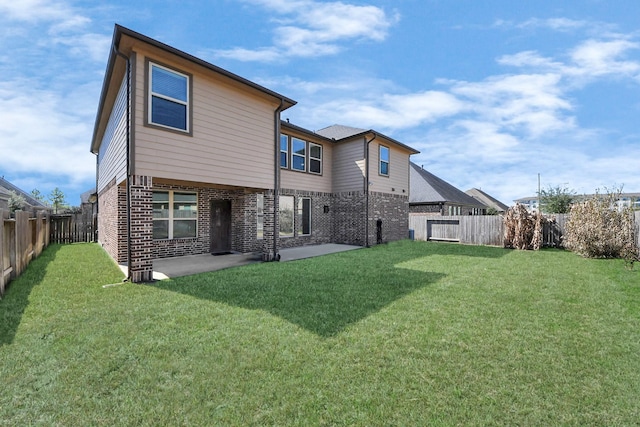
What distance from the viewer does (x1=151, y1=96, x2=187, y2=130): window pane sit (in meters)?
6.44

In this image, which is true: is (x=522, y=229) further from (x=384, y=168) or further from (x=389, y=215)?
(x=384, y=168)

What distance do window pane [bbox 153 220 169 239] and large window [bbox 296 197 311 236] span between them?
5.43 m

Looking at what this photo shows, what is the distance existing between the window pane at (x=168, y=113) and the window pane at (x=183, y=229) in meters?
4.07

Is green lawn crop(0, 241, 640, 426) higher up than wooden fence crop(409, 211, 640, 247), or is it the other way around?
wooden fence crop(409, 211, 640, 247)

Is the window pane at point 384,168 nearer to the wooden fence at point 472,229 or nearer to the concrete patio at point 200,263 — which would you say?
the wooden fence at point 472,229

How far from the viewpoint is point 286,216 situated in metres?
12.4

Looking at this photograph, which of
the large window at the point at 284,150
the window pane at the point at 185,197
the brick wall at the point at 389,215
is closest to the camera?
the window pane at the point at 185,197

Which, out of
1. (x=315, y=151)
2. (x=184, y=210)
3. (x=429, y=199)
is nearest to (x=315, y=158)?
(x=315, y=151)

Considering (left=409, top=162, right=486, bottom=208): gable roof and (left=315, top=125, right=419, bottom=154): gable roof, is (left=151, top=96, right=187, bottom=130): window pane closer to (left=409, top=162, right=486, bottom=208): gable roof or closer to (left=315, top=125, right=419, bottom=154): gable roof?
(left=315, top=125, right=419, bottom=154): gable roof

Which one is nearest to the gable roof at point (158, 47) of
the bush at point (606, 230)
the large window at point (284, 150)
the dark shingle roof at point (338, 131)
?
the large window at point (284, 150)

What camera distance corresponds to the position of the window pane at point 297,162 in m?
12.4

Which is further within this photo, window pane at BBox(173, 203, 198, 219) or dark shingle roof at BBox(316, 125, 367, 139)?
dark shingle roof at BBox(316, 125, 367, 139)

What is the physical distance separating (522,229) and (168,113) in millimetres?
14371

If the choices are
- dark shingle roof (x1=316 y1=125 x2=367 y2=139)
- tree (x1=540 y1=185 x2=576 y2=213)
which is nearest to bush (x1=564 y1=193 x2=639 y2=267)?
dark shingle roof (x1=316 y1=125 x2=367 y2=139)
